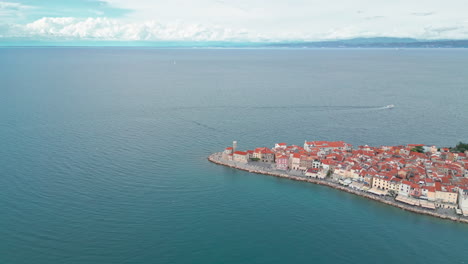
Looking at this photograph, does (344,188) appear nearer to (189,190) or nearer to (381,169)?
(381,169)

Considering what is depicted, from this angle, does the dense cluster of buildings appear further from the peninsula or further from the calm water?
the calm water

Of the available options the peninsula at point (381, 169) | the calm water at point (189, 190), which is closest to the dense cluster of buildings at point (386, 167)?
the peninsula at point (381, 169)

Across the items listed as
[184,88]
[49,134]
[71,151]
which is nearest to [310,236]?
[71,151]

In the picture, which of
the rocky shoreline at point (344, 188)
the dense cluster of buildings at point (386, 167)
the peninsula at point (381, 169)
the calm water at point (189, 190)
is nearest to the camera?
the calm water at point (189, 190)

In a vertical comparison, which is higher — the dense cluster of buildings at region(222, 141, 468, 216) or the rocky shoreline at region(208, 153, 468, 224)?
the dense cluster of buildings at region(222, 141, 468, 216)

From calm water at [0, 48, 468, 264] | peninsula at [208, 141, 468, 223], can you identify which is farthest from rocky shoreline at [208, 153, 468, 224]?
calm water at [0, 48, 468, 264]

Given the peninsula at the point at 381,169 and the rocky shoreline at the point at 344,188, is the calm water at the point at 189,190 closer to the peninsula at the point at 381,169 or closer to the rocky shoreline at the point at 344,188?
the rocky shoreline at the point at 344,188

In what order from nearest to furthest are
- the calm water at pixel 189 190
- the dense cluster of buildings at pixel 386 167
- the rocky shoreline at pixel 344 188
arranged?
the calm water at pixel 189 190
the rocky shoreline at pixel 344 188
the dense cluster of buildings at pixel 386 167
